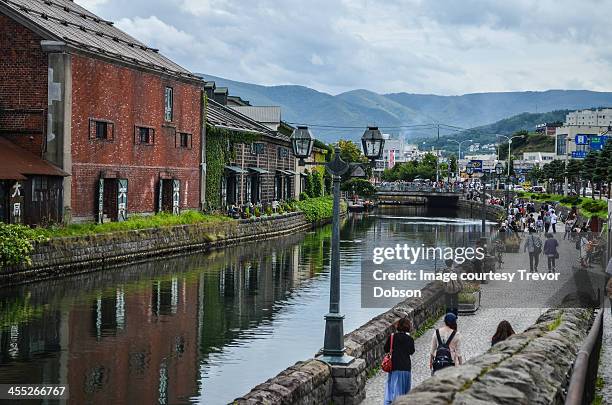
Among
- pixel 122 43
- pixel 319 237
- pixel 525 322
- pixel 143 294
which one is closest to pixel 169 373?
pixel 525 322

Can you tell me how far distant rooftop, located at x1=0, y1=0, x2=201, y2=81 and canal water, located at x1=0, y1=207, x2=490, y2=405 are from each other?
10.8 meters

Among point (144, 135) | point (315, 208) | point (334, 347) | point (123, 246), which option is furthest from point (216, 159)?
point (334, 347)

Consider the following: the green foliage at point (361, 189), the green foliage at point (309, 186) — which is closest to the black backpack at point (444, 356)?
the green foliage at point (309, 186)

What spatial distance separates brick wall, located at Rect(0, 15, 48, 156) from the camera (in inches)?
1640

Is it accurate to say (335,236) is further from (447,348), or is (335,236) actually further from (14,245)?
(14,245)

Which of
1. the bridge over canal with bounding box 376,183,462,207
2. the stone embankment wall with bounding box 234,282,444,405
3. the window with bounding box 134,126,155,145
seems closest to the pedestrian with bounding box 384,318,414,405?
the stone embankment wall with bounding box 234,282,444,405

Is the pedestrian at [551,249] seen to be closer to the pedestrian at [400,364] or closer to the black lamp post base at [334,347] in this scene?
the black lamp post base at [334,347]

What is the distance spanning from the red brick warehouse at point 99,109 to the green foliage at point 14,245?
28.2 ft

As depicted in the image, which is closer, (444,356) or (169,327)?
(444,356)

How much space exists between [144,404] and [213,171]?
1704 inches

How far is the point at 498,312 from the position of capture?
26.1 meters

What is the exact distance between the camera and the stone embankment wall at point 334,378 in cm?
1301

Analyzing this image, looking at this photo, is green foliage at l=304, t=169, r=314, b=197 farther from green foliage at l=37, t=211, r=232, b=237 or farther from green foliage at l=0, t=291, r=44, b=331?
green foliage at l=0, t=291, r=44, b=331

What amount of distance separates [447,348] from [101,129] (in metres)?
34.4
